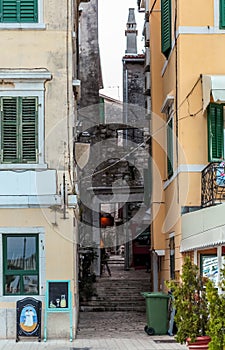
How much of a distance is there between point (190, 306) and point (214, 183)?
159 inches

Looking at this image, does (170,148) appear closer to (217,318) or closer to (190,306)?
(190,306)

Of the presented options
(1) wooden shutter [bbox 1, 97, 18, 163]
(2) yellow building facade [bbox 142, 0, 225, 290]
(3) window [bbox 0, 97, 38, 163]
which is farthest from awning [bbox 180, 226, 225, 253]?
(1) wooden shutter [bbox 1, 97, 18, 163]

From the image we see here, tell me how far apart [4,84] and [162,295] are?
592 cm

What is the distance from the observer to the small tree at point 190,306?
39.9ft

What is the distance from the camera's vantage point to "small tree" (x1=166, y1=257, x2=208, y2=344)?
12.1 m

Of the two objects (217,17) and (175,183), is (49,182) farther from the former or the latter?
(217,17)

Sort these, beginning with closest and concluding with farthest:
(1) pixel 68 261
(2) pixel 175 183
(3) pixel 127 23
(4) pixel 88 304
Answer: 1. (1) pixel 68 261
2. (2) pixel 175 183
3. (4) pixel 88 304
4. (3) pixel 127 23

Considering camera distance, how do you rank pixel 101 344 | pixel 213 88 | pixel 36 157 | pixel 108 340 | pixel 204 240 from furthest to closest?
1. pixel 36 157
2. pixel 108 340
3. pixel 213 88
4. pixel 101 344
5. pixel 204 240

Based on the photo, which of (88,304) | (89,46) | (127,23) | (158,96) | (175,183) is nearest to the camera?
(175,183)

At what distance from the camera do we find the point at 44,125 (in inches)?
660

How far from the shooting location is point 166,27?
18.8 meters

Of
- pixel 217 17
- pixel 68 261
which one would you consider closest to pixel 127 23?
pixel 217 17

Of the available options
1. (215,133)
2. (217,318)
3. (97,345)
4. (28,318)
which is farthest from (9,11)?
(217,318)

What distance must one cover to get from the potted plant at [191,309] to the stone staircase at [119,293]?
419 inches
